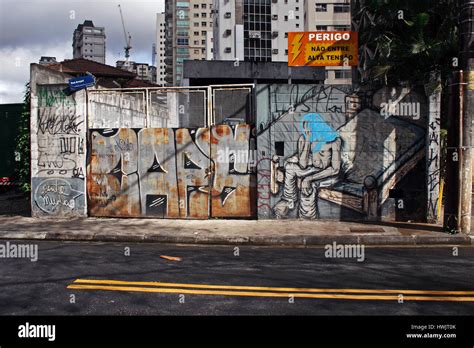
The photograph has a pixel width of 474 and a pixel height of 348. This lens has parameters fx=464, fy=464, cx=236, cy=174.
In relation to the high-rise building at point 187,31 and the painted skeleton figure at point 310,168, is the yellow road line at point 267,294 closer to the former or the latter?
the painted skeleton figure at point 310,168

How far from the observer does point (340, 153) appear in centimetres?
1271

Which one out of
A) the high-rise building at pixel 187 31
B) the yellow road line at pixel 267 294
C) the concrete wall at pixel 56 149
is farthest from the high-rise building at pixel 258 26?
the yellow road line at pixel 267 294

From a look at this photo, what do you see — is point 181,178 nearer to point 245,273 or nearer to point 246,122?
point 246,122

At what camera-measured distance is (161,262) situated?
27.8 feet

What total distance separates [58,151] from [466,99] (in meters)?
11.0

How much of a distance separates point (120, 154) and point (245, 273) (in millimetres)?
7257

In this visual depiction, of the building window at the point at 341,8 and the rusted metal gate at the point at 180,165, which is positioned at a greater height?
the building window at the point at 341,8

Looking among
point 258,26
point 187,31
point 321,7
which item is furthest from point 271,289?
point 187,31

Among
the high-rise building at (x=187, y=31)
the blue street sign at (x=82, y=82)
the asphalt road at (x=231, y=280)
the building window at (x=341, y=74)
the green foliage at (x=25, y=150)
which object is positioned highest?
the high-rise building at (x=187, y=31)

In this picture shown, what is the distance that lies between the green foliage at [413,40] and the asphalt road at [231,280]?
544 cm

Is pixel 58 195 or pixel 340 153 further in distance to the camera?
pixel 58 195

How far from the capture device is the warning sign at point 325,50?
44.9 feet

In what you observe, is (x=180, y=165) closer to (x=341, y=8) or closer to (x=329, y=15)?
(x=329, y=15)
